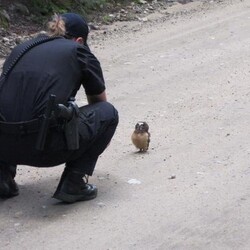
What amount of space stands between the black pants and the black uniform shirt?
0.16 metres

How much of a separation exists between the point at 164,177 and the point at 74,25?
51.7 inches

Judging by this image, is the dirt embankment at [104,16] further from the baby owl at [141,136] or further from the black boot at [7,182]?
the black boot at [7,182]

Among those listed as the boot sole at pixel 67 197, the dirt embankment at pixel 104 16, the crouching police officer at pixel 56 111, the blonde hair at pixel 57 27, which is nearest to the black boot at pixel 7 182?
the crouching police officer at pixel 56 111

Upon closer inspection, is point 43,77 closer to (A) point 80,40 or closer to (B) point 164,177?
(A) point 80,40

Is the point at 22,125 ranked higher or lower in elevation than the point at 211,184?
higher

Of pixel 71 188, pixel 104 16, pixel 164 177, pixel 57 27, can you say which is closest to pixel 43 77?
pixel 57 27

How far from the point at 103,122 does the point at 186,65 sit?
4351 mm

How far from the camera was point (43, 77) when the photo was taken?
15.6ft

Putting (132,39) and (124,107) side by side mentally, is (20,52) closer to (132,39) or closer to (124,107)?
(124,107)

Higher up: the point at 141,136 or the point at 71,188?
the point at 71,188

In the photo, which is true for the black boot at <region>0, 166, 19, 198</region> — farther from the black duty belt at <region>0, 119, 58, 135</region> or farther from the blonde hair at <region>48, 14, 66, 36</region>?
the blonde hair at <region>48, 14, 66, 36</region>

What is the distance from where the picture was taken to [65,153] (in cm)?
483

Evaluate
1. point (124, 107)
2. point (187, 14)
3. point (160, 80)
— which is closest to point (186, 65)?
point (160, 80)

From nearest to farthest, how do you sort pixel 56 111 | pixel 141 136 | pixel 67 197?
pixel 56 111 → pixel 67 197 → pixel 141 136
